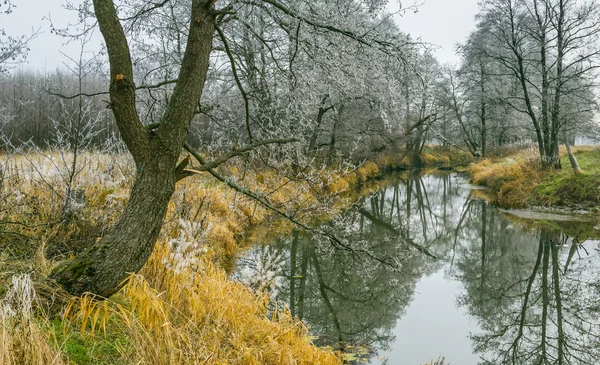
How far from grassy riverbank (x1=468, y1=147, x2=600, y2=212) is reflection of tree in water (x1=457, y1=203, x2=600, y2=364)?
334cm

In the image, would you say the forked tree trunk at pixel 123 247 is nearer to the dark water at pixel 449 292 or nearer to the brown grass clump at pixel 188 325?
the brown grass clump at pixel 188 325

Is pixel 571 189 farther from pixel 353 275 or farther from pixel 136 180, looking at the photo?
pixel 136 180

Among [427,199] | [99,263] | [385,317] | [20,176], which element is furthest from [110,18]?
A: [427,199]

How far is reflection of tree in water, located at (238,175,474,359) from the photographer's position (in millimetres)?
5367

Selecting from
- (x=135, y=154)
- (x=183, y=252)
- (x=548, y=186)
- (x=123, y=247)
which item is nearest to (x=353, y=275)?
(x=183, y=252)

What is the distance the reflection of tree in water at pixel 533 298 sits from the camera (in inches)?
214

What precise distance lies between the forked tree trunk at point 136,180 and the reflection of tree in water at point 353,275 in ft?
4.49

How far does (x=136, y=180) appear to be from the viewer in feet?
10.3

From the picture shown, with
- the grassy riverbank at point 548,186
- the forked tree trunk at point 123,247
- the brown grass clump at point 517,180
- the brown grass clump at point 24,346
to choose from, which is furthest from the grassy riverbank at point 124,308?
the brown grass clump at point 517,180

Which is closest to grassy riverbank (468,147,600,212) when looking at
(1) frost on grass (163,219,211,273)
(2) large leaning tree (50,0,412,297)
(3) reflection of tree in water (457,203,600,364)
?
(3) reflection of tree in water (457,203,600,364)

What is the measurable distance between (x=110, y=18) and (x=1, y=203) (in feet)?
9.47

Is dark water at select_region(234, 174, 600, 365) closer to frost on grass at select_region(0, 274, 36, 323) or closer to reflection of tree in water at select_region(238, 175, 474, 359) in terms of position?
reflection of tree in water at select_region(238, 175, 474, 359)

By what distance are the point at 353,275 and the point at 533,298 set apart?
9.05 feet

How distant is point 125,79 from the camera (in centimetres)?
304
